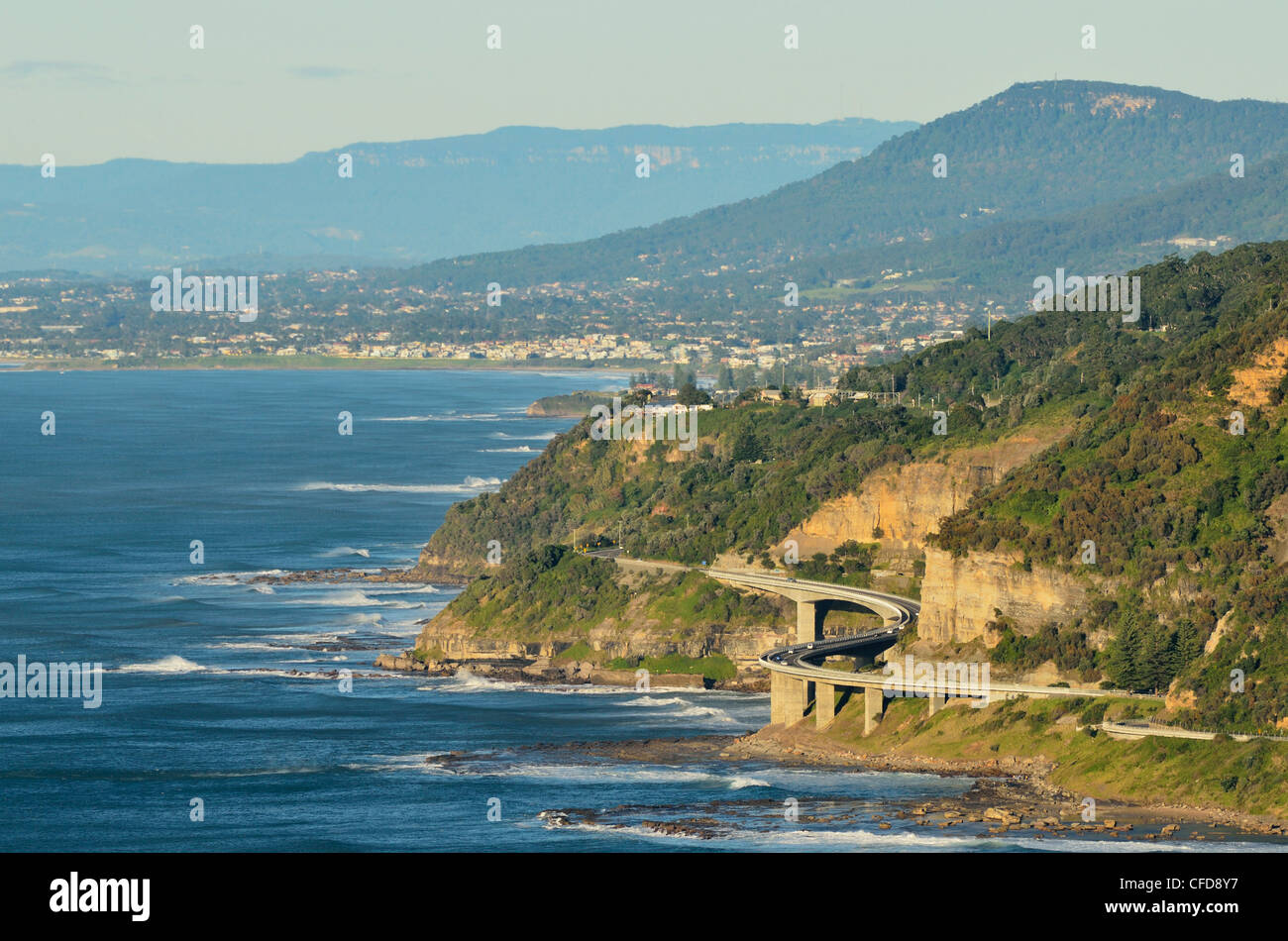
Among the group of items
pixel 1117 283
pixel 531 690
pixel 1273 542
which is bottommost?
pixel 531 690

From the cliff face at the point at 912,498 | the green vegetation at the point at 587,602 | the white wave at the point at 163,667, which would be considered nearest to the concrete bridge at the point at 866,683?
the green vegetation at the point at 587,602

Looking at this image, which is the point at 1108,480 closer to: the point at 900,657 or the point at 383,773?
the point at 900,657

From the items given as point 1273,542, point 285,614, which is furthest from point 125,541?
point 1273,542

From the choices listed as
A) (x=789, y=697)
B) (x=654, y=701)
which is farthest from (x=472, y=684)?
(x=789, y=697)

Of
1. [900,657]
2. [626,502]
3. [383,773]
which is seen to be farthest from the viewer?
[626,502]

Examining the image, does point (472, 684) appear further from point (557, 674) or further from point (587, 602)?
point (587, 602)
